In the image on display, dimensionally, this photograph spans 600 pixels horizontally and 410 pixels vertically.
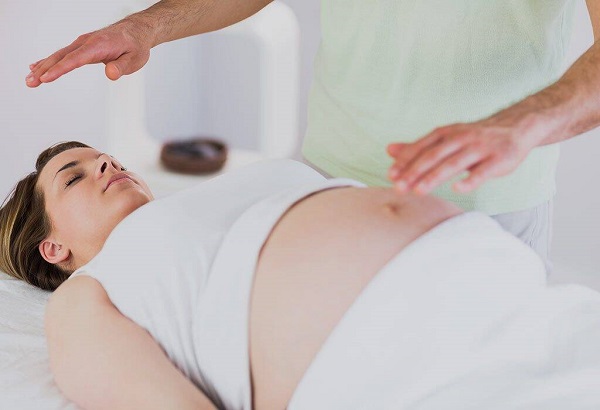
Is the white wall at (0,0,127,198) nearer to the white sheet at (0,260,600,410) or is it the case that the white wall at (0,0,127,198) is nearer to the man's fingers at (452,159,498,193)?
the white sheet at (0,260,600,410)

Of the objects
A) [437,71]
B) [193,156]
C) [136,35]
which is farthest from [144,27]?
[193,156]

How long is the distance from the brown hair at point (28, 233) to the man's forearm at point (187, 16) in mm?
342

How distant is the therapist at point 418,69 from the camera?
1.91m

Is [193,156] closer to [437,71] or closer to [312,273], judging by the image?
[437,71]

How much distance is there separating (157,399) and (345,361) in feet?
1.01

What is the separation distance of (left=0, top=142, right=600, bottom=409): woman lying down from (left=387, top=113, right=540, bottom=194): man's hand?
9.2 inches

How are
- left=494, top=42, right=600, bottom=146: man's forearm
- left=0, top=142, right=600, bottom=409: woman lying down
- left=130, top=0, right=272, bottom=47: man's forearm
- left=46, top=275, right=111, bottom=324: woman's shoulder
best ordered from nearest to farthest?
left=494, top=42, right=600, bottom=146: man's forearm
left=0, top=142, right=600, bottom=409: woman lying down
left=46, top=275, right=111, bottom=324: woman's shoulder
left=130, top=0, right=272, bottom=47: man's forearm

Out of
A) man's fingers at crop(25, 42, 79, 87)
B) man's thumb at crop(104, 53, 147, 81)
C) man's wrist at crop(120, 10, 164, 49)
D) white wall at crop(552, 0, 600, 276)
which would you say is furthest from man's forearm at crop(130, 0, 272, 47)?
white wall at crop(552, 0, 600, 276)

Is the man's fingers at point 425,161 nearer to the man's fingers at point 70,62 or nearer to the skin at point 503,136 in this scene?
the skin at point 503,136

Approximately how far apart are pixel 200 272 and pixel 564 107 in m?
0.66

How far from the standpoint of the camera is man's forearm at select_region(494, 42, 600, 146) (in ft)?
4.19

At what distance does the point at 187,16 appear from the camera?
221cm

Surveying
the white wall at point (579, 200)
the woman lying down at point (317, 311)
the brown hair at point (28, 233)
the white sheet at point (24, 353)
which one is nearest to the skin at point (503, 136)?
the woman lying down at point (317, 311)

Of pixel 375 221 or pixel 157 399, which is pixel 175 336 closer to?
pixel 157 399
